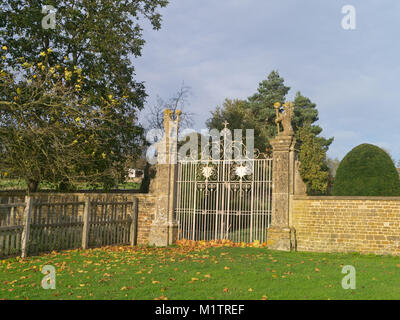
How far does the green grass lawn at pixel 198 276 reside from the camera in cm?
555

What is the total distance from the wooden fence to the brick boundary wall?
524cm

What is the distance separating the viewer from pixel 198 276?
6.73m

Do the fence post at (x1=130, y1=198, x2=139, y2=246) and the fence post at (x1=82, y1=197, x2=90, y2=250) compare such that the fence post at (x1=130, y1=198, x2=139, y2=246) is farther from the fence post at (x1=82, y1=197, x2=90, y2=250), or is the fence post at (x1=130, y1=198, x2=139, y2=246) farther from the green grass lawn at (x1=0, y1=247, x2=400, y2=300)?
the green grass lawn at (x1=0, y1=247, x2=400, y2=300)

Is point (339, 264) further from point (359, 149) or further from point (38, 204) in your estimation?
point (38, 204)

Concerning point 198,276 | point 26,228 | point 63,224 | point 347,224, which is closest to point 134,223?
point 63,224

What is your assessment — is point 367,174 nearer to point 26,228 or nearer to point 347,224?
point 347,224

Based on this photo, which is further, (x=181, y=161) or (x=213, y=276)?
(x=181, y=161)

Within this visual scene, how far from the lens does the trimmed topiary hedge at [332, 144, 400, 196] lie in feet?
37.3

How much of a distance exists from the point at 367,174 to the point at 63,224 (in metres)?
9.01

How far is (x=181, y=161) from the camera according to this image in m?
12.5

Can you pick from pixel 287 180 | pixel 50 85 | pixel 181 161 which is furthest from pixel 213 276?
pixel 50 85

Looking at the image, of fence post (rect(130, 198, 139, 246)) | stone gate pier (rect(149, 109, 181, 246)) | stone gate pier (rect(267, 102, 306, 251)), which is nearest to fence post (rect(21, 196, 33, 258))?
fence post (rect(130, 198, 139, 246))
